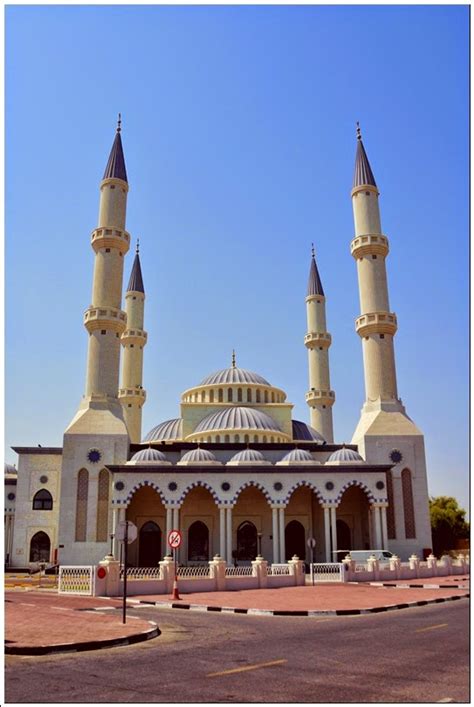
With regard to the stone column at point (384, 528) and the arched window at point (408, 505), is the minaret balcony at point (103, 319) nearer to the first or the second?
the stone column at point (384, 528)

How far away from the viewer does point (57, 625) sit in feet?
42.0

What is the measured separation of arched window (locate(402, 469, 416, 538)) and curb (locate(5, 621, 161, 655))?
1214 inches

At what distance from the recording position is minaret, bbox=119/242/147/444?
2042 inches

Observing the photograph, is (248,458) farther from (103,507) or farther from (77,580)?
(77,580)

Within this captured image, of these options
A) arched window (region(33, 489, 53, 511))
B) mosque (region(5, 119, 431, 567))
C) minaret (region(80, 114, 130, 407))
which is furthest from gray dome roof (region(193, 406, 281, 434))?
arched window (region(33, 489, 53, 511))

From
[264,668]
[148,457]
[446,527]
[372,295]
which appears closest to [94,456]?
[148,457]

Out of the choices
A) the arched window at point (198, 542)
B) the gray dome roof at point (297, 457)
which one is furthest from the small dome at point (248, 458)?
the arched window at point (198, 542)

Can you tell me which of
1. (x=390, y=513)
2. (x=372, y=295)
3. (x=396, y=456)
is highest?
(x=372, y=295)

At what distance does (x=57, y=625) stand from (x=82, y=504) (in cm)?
2630

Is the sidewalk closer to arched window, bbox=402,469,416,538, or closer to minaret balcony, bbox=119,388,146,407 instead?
arched window, bbox=402,469,416,538

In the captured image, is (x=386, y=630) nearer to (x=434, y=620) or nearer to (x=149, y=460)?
(x=434, y=620)

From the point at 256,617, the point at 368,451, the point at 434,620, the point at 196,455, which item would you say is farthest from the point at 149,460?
the point at 434,620

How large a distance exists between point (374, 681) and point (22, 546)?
121 feet

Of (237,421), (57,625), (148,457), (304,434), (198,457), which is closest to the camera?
(57,625)
